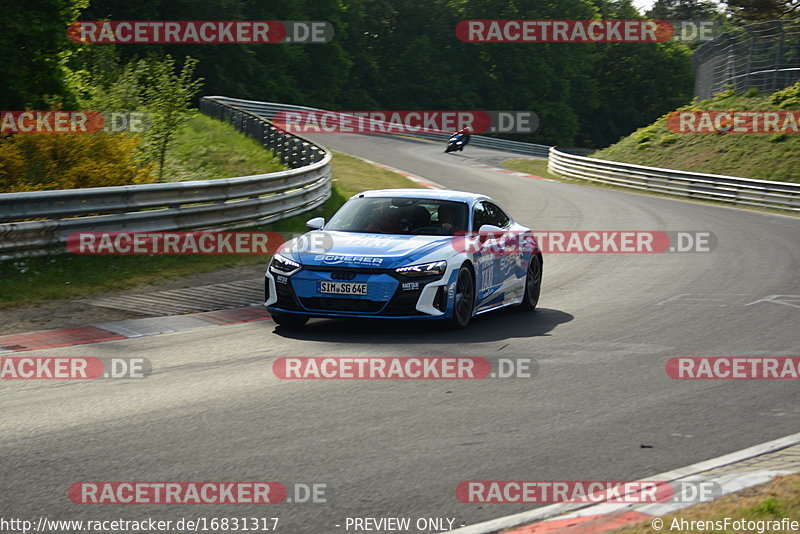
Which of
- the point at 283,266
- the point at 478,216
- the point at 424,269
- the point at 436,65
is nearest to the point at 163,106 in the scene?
the point at 478,216

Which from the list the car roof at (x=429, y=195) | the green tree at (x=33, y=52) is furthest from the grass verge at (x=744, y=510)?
the green tree at (x=33, y=52)

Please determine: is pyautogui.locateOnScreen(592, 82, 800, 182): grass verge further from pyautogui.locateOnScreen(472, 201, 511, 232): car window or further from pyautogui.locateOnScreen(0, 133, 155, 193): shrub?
pyautogui.locateOnScreen(472, 201, 511, 232): car window

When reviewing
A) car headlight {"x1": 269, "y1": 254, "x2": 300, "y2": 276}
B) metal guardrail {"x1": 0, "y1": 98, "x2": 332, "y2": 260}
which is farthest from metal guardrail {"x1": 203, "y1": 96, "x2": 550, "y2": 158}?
car headlight {"x1": 269, "y1": 254, "x2": 300, "y2": 276}

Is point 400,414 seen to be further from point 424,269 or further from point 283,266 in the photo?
point 283,266

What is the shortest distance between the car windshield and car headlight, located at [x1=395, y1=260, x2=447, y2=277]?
961mm

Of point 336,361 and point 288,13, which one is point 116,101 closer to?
point 336,361

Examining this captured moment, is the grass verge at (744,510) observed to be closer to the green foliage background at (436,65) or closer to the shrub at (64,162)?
the shrub at (64,162)

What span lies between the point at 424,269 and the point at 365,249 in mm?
663

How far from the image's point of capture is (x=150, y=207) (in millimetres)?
14938

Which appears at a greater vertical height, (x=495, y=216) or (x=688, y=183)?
(x=495, y=216)

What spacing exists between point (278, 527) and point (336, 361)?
3.96 m

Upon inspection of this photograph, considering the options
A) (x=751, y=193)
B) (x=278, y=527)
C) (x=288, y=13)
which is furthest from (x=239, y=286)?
(x=288, y=13)

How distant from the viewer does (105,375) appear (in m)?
8.08

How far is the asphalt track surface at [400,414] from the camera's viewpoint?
5379 millimetres
